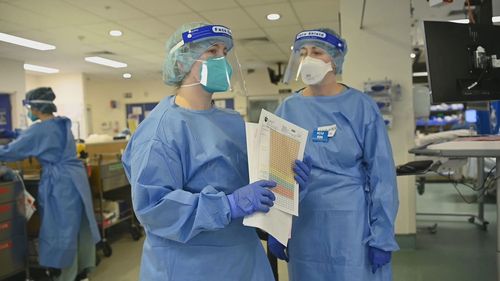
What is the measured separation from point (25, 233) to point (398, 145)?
3.21 m

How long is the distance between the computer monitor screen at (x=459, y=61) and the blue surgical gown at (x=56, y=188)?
8.51 feet

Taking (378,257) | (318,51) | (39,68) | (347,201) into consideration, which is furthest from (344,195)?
(39,68)

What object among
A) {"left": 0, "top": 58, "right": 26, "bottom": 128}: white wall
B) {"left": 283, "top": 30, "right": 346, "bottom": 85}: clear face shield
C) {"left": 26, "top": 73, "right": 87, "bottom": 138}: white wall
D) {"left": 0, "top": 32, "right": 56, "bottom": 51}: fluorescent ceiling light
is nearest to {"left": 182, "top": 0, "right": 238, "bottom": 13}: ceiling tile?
{"left": 283, "top": 30, "right": 346, "bottom": 85}: clear face shield

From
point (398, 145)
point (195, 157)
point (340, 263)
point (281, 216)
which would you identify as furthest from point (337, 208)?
point (398, 145)

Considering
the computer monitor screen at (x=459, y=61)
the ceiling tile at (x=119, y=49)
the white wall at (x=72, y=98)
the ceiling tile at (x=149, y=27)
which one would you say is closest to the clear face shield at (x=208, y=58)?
the computer monitor screen at (x=459, y=61)

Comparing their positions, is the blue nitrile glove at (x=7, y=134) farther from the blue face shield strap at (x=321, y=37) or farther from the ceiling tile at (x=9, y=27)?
the blue face shield strap at (x=321, y=37)

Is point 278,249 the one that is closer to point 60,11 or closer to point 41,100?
point 41,100

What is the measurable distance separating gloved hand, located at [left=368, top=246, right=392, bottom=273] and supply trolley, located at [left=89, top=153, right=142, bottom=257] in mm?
2852

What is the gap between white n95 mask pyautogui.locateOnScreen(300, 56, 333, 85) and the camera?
1.74 meters

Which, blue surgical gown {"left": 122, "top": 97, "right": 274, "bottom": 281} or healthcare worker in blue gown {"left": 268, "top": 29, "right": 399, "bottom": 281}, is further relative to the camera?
healthcare worker in blue gown {"left": 268, "top": 29, "right": 399, "bottom": 281}

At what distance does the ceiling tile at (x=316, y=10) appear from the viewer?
4617 millimetres

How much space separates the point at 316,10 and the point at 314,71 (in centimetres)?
346

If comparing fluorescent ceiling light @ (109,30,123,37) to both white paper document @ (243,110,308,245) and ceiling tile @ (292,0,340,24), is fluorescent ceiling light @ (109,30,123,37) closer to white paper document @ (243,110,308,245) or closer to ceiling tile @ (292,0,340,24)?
ceiling tile @ (292,0,340,24)

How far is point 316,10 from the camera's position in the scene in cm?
489
